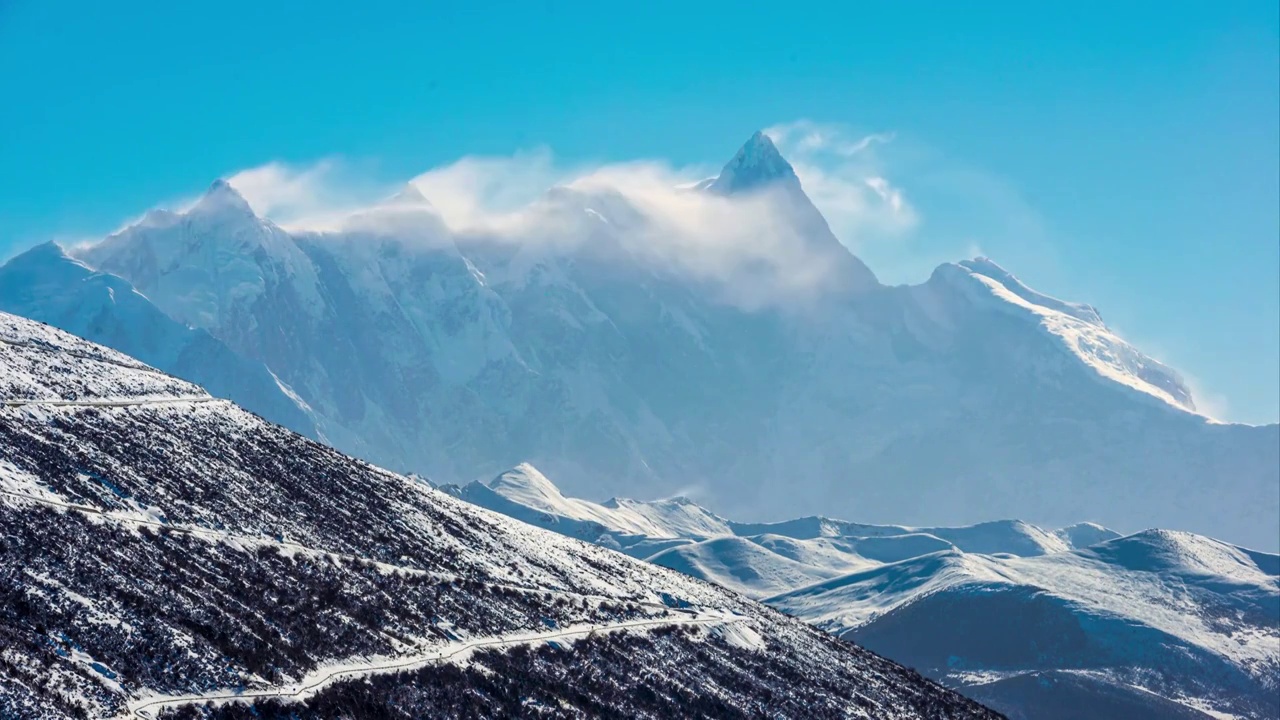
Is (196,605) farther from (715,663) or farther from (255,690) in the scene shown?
(715,663)

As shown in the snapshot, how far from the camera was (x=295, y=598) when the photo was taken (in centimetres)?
8044

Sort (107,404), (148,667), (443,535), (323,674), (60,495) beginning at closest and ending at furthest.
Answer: (148,667), (323,674), (60,495), (107,404), (443,535)

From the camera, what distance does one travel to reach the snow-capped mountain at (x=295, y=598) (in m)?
63.2

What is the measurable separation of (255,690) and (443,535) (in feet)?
170

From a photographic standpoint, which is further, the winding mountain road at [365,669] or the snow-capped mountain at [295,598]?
the snow-capped mountain at [295,598]

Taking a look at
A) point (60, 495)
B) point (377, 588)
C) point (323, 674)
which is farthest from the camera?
point (377, 588)

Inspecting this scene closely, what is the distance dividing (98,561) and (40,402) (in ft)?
106

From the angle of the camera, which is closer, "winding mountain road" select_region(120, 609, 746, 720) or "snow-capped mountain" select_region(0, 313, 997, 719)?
"winding mountain road" select_region(120, 609, 746, 720)

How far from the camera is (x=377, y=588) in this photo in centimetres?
9012

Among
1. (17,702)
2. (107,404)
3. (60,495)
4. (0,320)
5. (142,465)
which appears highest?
(0,320)

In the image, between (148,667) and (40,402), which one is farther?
(40,402)

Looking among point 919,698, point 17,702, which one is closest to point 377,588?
point 17,702

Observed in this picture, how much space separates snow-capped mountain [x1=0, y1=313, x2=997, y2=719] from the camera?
6316 cm

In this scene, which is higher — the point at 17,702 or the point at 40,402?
the point at 40,402
